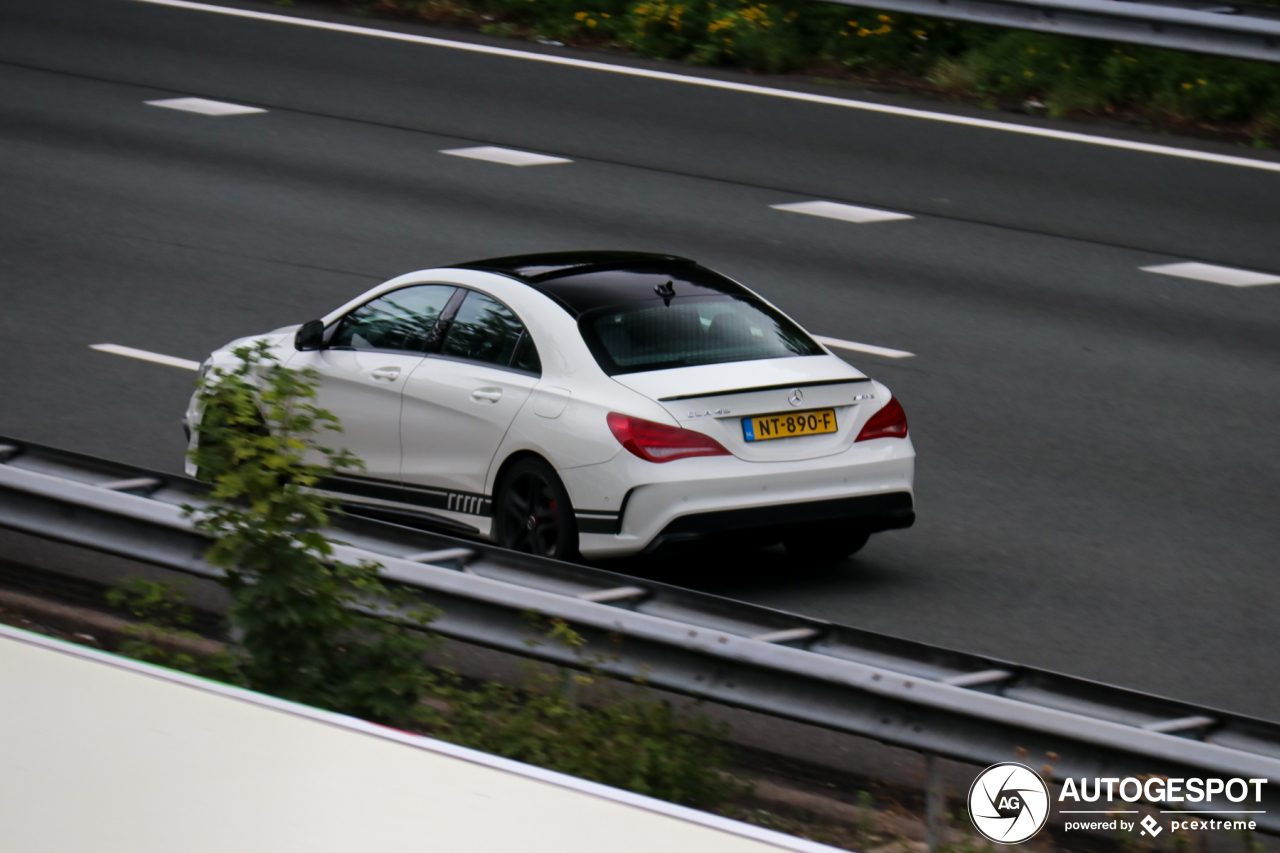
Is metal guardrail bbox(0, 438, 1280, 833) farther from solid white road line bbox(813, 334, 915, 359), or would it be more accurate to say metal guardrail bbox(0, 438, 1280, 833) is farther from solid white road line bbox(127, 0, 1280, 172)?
solid white road line bbox(127, 0, 1280, 172)

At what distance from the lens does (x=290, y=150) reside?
17.1 meters

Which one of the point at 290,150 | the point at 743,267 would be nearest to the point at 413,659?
the point at 743,267

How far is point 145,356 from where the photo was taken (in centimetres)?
1210

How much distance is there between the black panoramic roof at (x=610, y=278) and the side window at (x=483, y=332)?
214 millimetres

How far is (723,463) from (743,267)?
19.9 ft

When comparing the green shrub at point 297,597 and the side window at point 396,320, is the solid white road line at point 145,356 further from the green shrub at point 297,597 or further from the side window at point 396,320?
the green shrub at point 297,597

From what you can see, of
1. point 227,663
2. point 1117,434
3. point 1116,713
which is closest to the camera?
point 1116,713

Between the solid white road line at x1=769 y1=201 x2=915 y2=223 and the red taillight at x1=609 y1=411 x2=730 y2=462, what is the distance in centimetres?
767

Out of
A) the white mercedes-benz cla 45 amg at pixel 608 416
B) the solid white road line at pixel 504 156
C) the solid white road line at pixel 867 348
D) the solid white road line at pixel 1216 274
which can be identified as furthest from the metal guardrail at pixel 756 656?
the solid white road line at pixel 504 156

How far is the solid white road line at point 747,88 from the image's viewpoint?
17.1m

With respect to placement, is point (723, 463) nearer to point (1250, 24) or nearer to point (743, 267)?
point (743, 267)

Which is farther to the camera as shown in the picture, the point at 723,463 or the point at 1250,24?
the point at 1250,24

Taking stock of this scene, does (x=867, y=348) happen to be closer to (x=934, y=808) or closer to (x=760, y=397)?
(x=760, y=397)

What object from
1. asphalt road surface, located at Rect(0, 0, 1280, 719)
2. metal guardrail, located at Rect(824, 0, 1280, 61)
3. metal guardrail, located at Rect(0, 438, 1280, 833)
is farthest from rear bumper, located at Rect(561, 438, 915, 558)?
metal guardrail, located at Rect(824, 0, 1280, 61)
